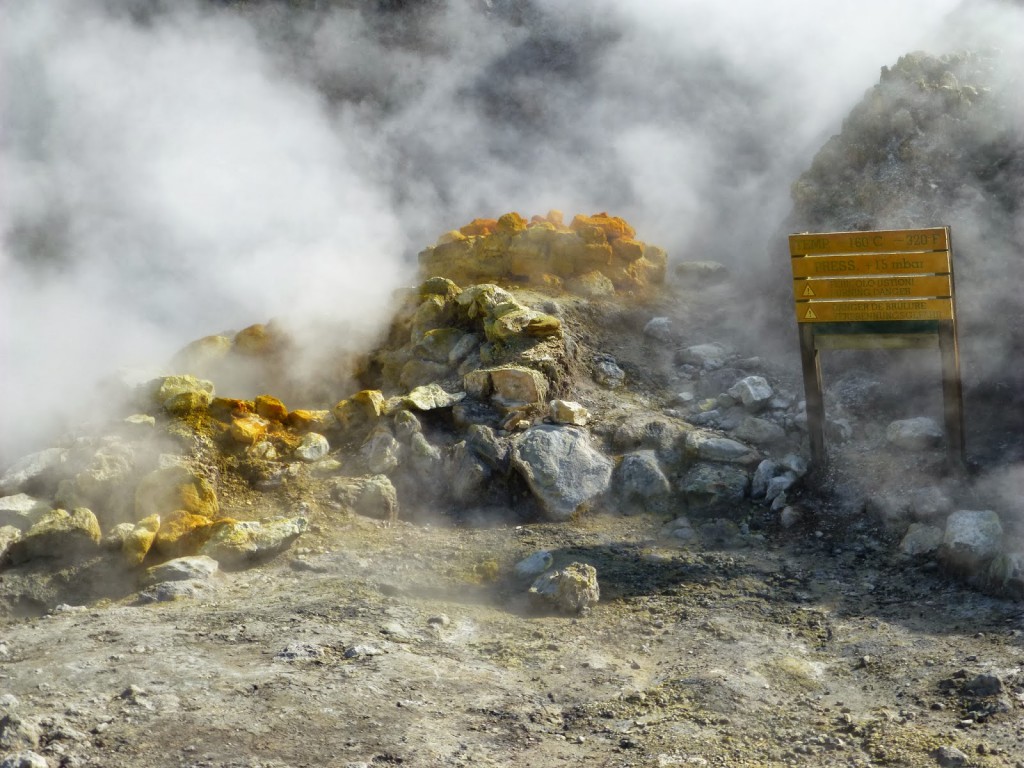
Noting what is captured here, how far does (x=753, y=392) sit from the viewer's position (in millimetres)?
6016

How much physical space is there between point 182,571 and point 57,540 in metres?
0.67

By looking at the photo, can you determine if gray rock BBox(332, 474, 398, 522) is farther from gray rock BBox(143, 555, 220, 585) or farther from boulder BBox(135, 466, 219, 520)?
gray rock BBox(143, 555, 220, 585)

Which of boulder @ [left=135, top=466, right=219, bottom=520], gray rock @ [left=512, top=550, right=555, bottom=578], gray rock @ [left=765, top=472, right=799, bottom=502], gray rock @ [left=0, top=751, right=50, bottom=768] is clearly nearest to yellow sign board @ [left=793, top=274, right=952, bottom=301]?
gray rock @ [left=765, top=472, right=799, bottom=502]

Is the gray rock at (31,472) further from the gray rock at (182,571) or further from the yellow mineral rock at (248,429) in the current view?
the gray rock at (182,571)

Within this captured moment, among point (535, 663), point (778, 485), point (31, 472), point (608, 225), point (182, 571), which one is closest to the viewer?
point (535, 663)

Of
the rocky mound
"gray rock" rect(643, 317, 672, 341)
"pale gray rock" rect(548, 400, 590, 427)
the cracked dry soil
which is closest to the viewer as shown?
the cracked dry soil

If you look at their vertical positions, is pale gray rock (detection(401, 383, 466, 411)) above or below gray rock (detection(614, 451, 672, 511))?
above

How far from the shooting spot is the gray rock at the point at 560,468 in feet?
17.7

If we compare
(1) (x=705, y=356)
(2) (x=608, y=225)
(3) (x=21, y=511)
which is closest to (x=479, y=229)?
(2) (x=608, y=225)

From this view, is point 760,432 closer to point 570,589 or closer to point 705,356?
point 705,356

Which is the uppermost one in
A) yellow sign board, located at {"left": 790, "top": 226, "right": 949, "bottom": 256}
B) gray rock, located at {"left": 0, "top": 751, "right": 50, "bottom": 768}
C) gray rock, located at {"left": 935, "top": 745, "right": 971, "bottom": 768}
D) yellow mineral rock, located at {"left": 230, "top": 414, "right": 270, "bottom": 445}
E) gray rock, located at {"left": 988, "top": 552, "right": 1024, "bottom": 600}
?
yellow sign board, located at {"left": 790, "top": 226, "right": 949, "bottom": 256}

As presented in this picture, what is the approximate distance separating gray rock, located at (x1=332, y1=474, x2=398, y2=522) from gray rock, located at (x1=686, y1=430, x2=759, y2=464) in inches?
61.9

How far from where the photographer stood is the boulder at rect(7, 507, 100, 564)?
4859 millimetres

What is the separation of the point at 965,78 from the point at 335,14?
9.54m
